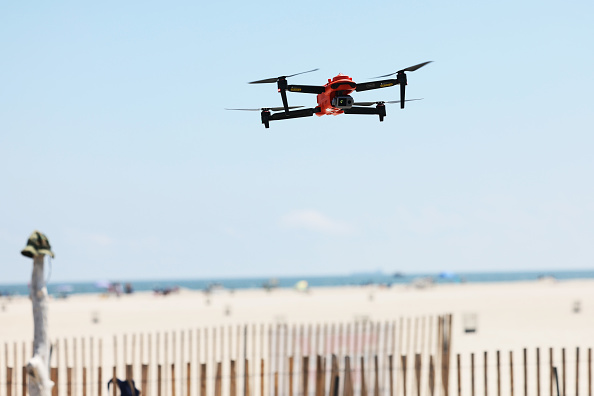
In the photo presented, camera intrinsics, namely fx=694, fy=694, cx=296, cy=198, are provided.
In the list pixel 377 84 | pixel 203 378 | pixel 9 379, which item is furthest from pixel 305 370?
pixel 9 379

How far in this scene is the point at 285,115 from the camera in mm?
7996

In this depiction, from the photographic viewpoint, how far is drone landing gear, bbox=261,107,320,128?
7859mm

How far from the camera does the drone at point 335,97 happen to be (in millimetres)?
7270

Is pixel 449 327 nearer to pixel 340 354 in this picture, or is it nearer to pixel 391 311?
pixel 340 354

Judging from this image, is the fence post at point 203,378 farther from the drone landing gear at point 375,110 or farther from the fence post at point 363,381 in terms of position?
the drone landing gear at point 375,110

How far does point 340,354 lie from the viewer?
9078 millimetres

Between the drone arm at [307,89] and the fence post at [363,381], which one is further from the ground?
the drone arm at [307,89]

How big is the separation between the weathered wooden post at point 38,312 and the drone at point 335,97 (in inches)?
108

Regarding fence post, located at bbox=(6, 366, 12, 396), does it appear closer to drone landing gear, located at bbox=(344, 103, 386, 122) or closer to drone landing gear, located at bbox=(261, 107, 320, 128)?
drone landing gear, located at bbox=(261, 107, 320, 128)

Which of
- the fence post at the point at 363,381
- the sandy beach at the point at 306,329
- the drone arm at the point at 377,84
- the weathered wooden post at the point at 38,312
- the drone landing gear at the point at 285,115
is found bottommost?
the sandy beach at the point at 306,329

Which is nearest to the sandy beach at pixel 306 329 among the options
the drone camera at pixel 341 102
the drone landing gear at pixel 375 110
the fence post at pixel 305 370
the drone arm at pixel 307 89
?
the fence post at pixel 305 370

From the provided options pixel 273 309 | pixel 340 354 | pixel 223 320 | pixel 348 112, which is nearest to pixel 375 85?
pixel 348 112

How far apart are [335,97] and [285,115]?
2.98 ft

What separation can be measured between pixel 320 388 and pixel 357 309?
28664mm
